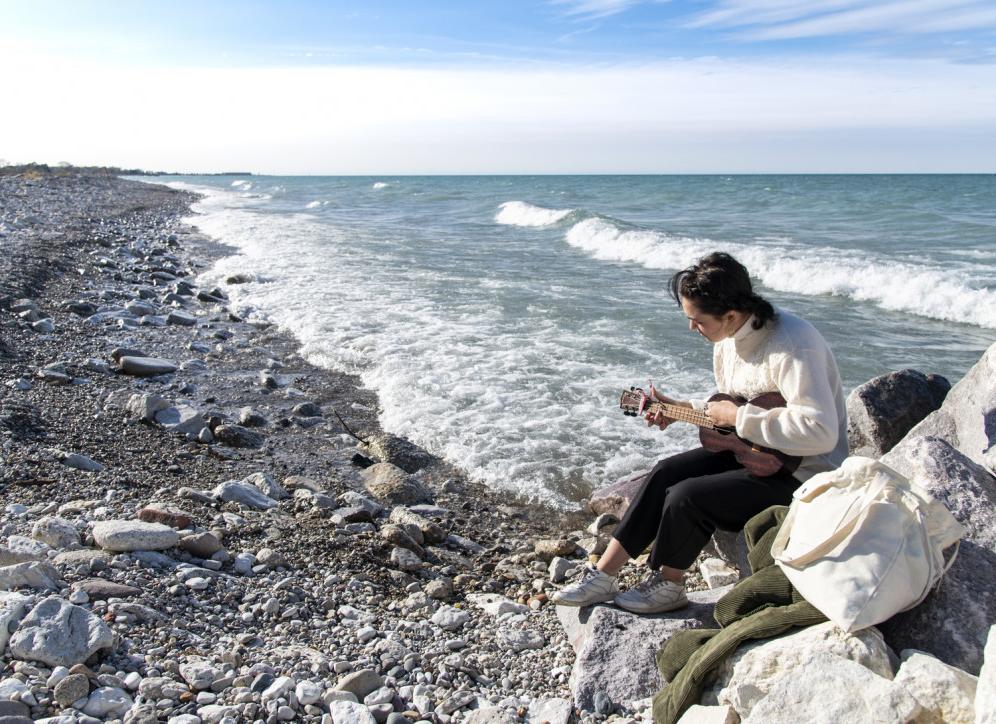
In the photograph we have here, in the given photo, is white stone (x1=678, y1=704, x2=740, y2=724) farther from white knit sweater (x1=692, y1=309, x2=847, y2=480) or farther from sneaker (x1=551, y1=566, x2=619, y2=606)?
white knit sweater (x1=692, y1=309, x2=847, y2=480)

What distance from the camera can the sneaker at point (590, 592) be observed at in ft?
12.5

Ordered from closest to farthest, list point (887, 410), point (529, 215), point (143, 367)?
point (887, 410) → point (143, 367) → point (529, 215)

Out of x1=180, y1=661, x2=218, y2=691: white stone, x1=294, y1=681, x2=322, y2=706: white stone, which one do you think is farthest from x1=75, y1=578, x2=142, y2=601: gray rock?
x1=294, y1=681, x2=322, y2=706: white stone

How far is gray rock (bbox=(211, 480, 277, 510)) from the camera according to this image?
5.12 metres

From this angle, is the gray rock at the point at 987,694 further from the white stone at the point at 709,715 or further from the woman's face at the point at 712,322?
the woman's face at the point at 712,322

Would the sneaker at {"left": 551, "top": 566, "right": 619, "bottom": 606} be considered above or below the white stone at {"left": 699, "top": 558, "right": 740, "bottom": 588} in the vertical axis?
above

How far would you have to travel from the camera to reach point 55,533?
4.03 m

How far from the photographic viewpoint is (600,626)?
363cm

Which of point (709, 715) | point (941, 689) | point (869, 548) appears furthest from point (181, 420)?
point (941, 689)

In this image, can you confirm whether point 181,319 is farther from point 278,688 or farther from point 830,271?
point 830,271

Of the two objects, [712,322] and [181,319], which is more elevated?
[712,322]

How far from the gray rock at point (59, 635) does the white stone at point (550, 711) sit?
1.71 metres

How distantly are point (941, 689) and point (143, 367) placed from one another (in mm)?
7592

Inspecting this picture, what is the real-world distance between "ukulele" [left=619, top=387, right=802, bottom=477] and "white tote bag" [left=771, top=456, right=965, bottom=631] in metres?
0.69
